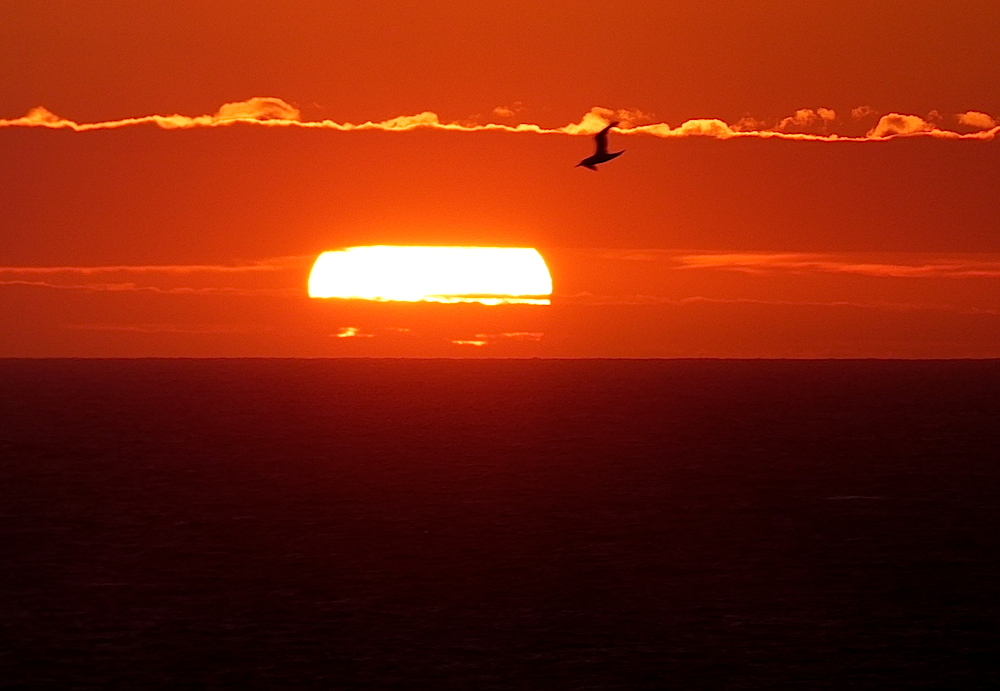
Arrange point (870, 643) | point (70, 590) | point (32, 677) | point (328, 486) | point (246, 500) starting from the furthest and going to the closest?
1. point (328, 486)
2. point (246, 500)
3. point (70, 590)
4. point (870, 643)
5. point (32, 677)

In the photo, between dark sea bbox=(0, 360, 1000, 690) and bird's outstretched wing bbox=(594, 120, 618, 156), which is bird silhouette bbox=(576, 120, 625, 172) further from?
dark sea bbox=(0, 360, 1000, 690)

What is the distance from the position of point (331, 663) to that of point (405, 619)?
9149 mm

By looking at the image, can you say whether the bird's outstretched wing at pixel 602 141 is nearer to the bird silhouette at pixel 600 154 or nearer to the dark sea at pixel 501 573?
the bird silhouette at pixel 600 154

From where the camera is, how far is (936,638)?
7006 cm

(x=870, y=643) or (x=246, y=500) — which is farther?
(x=246, y=500)

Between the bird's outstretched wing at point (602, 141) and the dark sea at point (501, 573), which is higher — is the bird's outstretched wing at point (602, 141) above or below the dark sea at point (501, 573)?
above

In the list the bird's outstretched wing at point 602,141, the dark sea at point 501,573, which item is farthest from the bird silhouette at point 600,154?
the dark sea at point 501,573

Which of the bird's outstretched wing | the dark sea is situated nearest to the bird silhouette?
the bird's outstretched wing

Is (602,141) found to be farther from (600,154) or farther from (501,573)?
(501,573)

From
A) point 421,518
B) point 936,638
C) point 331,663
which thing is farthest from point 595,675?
point 421,518

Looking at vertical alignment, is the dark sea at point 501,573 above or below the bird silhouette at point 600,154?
below

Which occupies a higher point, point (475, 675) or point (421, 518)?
point (421, 518)

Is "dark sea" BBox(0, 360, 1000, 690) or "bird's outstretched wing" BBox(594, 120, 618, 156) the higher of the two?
"bird's outstretched wing" BBox(594, 120, 618, 156)

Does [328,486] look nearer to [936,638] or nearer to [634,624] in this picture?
[634,624]
